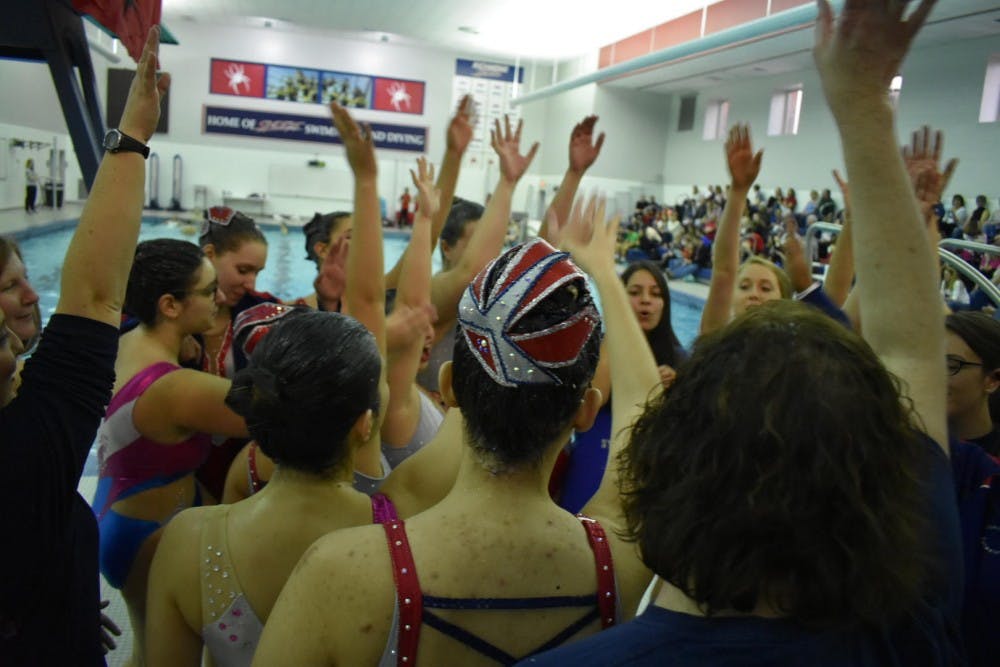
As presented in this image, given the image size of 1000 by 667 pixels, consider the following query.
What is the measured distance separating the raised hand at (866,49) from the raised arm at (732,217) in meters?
1.62

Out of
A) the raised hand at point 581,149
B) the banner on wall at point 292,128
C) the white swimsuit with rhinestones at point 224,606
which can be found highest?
the banner on wall at point 292,128

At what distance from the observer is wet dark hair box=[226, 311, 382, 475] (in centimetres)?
125

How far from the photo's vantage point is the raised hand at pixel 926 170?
85.2 inches

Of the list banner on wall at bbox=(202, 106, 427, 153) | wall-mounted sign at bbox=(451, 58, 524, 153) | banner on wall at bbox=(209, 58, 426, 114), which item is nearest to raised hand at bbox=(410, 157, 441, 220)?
banner on wall at bbox=(202, 106, 427, 153)

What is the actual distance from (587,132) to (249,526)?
229 cm

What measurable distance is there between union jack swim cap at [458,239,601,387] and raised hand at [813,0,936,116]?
430 millimetres

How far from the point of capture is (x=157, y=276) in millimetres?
1896

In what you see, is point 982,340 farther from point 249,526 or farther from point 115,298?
point 115,298

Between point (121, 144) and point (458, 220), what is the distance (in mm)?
2118

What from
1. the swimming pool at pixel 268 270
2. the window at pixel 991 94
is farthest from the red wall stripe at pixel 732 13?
the swimming pool at pixel 268 270

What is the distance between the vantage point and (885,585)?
681 millimetres

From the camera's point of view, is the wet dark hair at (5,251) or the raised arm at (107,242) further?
the wet dark hair at (5,251)

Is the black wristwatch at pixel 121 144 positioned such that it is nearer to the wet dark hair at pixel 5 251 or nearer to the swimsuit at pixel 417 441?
the wet dark hair at pixel 5 251

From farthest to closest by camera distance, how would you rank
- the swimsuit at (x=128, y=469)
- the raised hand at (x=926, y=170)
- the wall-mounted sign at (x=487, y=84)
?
the wall-mounted sign at (x=487, y=84), the raised hand at (x=926, y=170), the swimsuit at (x=128, y=469)
